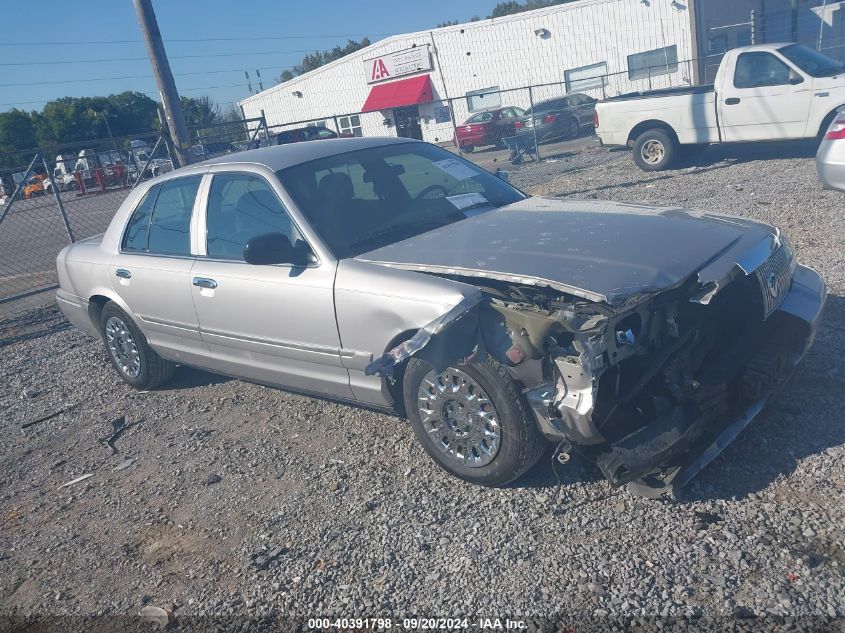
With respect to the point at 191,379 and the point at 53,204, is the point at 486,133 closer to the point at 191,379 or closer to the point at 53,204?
the point at 53,204

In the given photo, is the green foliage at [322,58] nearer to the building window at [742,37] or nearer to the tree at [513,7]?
the tree at [513,7]

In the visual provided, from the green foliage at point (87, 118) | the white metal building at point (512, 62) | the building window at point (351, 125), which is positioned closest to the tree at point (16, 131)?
the green foliage at point (87, 118)

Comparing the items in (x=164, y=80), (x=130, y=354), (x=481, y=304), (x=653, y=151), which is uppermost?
(x=164, y=80)

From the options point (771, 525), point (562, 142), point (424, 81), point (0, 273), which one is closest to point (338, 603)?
point (771, 525)

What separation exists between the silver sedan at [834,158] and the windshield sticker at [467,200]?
4857 millimetres

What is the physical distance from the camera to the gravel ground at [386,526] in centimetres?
295

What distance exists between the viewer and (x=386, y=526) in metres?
3.68

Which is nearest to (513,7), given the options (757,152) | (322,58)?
(322,58)

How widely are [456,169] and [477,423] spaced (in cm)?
227

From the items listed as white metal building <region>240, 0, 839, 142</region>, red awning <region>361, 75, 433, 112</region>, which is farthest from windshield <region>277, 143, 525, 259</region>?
red awning <region>361, 75, 433, 112</region>

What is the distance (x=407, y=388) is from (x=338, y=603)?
3.82 feet

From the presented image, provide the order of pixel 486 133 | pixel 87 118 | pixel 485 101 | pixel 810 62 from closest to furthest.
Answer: pixel 810 62, pixel 486 133, pixel 485 101, pixel 87 118

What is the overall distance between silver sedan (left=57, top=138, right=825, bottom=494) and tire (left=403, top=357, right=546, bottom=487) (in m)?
0.01

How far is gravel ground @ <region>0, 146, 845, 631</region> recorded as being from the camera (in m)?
2.95
